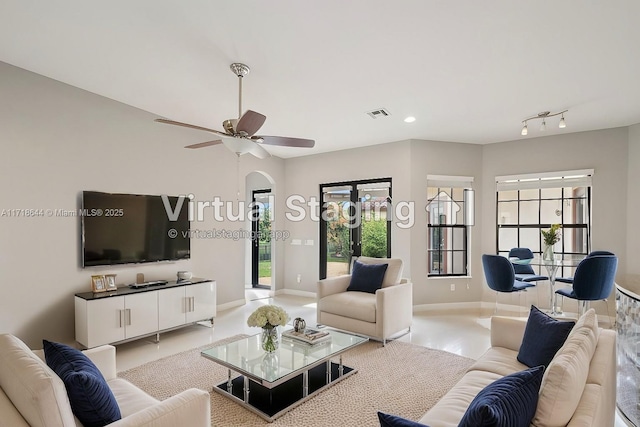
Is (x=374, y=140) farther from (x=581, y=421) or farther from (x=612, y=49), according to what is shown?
(x=581, y=421)

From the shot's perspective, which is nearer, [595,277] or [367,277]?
[595,277]

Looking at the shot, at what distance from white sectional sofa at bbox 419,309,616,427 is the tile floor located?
1.56 meters

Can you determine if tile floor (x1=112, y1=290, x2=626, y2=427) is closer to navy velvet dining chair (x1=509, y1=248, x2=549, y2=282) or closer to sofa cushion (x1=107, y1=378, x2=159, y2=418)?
navy velvet dining chair (x1=509, y1=248, x2=549, y2=282)

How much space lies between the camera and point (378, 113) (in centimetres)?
427

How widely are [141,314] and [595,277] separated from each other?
517cm

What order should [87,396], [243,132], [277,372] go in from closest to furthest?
[87,396], [277,372], [243,132]

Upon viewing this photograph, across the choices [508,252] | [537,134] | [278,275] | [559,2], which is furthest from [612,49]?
[278,275]

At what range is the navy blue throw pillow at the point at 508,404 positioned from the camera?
42.2 inches

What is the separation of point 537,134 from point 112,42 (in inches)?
215

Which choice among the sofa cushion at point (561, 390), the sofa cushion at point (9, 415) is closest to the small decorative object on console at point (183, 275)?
the sofa cushion at point (9, 415)

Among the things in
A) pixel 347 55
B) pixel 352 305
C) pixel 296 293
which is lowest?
pixel 296 293

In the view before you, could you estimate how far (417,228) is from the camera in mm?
5344

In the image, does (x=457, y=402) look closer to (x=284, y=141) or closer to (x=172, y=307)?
(x=284, y=141)

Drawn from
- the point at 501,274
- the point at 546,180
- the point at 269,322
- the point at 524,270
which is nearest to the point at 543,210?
the point at 546,180
